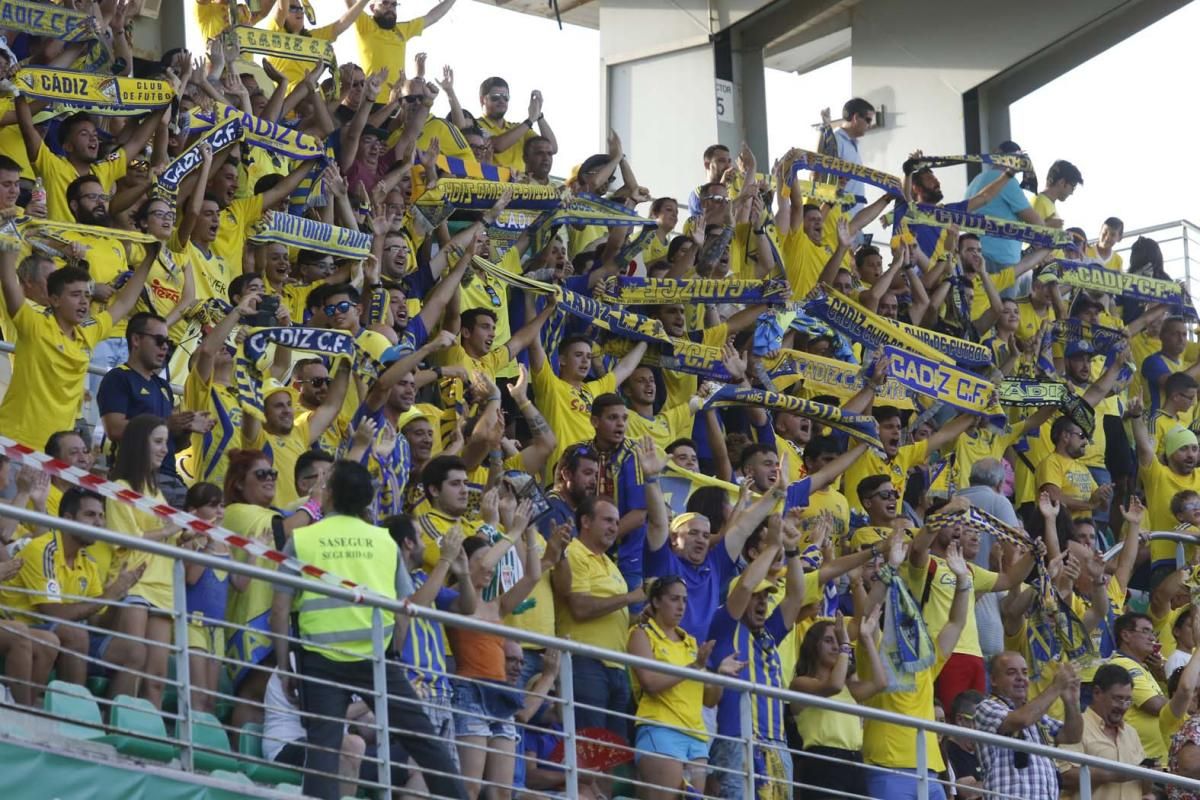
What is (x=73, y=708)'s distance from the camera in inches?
320

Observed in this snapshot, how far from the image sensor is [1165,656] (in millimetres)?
13969

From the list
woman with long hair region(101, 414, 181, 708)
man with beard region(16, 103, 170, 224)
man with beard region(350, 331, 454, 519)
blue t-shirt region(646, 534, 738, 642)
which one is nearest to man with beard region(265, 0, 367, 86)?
→ man with beard region(16, 103, 170, 224)

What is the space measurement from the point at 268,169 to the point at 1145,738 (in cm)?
614

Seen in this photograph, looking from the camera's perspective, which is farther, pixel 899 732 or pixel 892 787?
pixel 899 732

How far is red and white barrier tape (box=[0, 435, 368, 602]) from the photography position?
805 cm

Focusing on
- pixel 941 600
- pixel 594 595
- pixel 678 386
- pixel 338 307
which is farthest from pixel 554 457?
pixel 941 600

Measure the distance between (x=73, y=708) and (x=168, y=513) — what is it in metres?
0.78

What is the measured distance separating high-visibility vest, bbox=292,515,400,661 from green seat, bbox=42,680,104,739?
0.80m

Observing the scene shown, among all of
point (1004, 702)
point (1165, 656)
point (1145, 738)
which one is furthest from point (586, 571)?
point (1165, 656)

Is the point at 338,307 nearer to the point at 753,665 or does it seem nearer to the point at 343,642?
the point at 753,665

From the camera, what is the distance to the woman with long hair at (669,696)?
9.78 metres

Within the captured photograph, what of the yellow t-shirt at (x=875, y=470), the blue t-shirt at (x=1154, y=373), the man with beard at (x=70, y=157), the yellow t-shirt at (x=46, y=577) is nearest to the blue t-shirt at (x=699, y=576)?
the yellow t-shirt at (x=875, y=470)

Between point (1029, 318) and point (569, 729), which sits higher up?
Answer: point (1029, 318)

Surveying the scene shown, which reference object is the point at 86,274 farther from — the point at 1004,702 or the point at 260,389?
the point at 1004,702
